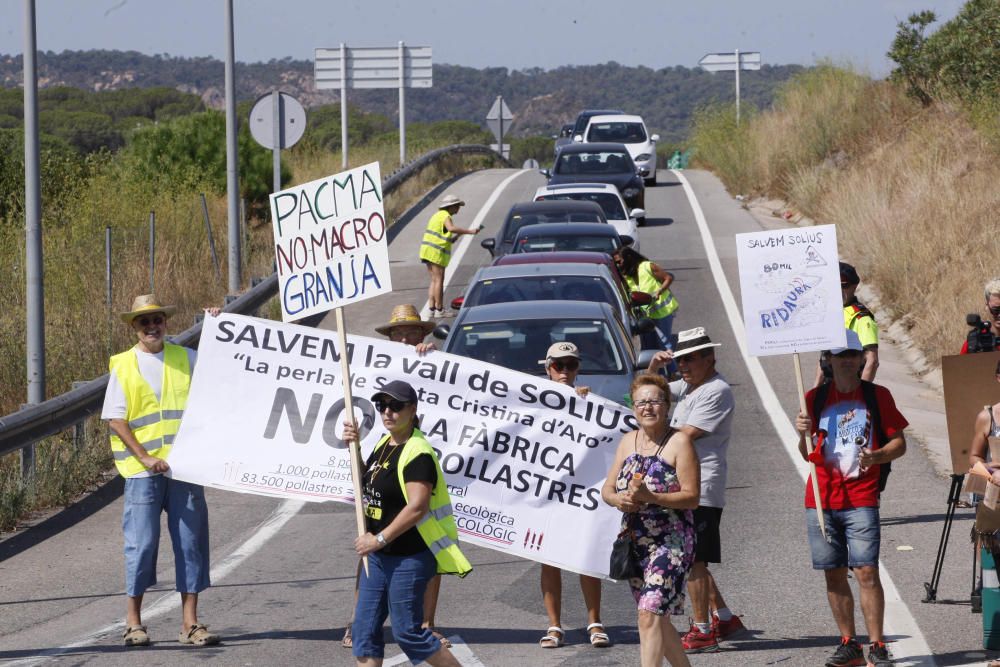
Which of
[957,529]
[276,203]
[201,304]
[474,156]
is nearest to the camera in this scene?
[276,203]

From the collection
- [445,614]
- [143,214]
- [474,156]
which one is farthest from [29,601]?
[474,156]

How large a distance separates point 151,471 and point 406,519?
7.43ft

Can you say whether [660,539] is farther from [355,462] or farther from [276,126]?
[276,126]

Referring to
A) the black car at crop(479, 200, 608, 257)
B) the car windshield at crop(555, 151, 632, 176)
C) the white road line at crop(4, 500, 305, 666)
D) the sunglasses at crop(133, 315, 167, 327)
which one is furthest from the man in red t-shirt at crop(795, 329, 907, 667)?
the car windshield at crop(555, 151, 632, 176)

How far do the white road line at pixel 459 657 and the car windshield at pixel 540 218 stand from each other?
13.6 metres

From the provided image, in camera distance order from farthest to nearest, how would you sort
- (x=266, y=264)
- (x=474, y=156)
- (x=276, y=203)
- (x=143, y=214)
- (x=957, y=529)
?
1. (x=474, y=156)
2. (x=266, y=264)
3. (x=143, y=214)
4. (x=957, y=529)
5. (x=276, y=203)

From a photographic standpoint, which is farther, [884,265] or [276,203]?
[884,265]

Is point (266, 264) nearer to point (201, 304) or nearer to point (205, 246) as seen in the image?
point (205, 246)

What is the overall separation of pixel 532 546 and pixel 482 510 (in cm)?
36

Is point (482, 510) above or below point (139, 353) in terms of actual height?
below

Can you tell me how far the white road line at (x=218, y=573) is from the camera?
26.9 ft

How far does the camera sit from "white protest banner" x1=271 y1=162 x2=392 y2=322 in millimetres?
7977

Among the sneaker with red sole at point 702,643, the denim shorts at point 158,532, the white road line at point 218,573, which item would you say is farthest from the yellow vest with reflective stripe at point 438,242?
the sneaker with red sole at point 702,643

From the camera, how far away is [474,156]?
50.7 meters
